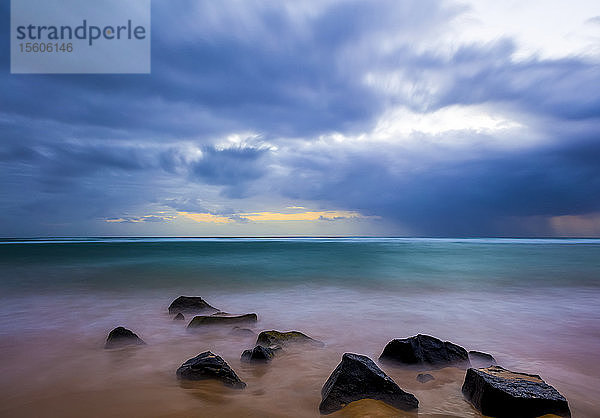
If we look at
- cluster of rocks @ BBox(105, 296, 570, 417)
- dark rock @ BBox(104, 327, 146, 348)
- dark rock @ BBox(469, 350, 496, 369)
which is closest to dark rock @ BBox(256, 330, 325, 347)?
cluster of rocks @ BBox(105, 296, 570, 417)

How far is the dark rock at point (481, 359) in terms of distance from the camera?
500 centimetres

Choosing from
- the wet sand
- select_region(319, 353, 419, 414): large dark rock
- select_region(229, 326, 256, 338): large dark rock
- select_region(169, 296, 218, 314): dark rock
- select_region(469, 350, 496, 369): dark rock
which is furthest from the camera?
select_region(169, 296, 218, 314): dark rock

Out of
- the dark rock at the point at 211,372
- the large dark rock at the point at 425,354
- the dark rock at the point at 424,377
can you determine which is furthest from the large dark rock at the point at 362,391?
the large dark rock at the point at 425,354

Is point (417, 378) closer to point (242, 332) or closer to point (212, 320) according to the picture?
point (242, 332)

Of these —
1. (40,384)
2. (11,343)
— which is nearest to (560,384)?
(40,384)

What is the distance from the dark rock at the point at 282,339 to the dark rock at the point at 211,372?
57.3 inches

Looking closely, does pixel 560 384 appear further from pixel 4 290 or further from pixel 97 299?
pixel 4 290

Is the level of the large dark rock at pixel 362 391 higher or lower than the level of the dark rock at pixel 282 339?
higher

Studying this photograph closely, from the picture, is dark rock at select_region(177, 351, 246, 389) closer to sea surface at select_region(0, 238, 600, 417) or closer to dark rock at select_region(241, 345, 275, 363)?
sea surface at select_region(0, 238, 600, 417)

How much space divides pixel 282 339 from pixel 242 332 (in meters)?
1.24

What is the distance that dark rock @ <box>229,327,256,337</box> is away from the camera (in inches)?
256

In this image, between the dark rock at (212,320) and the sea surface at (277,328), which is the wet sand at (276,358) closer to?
the sea surface at (277,328)

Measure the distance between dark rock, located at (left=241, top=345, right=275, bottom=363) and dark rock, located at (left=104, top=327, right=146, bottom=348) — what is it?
7.41 ft

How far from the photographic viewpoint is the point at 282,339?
18.8ft
